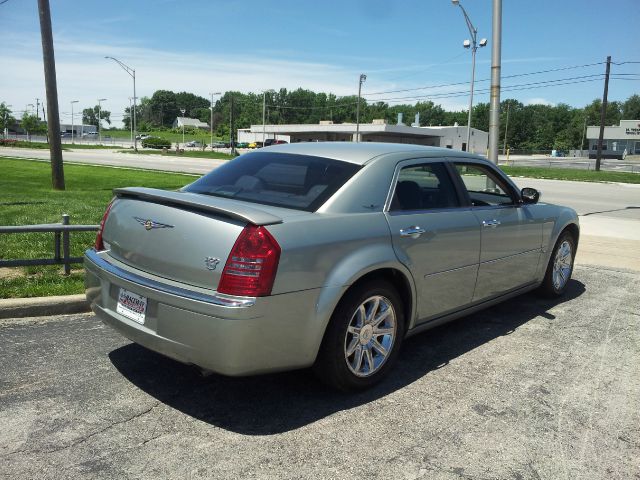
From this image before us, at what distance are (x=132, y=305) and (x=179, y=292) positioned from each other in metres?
0.46

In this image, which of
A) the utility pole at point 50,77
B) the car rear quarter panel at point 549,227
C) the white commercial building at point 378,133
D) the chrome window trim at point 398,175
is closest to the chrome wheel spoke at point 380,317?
the chrome window trim at point 398,175

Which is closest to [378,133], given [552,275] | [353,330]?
A: [552,275]

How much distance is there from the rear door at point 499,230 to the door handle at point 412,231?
86 cm

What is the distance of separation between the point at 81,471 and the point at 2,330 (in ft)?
7.96

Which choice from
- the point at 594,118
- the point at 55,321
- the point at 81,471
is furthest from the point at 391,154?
the point at 594,118

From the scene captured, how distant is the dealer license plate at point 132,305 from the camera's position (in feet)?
Result: 11.2

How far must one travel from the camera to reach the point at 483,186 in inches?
221

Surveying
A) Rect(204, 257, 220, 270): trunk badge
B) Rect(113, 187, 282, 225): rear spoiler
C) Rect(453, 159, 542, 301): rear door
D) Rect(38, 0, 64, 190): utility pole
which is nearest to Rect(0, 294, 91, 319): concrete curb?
Rect(113, 187, 282, 225): rear spoiler

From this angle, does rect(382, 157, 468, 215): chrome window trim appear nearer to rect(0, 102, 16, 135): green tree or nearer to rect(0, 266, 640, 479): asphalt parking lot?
rect(0, 266, 640, 479): asphalt parking lot

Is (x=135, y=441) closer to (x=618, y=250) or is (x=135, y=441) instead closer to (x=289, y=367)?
(x=289, y=367)

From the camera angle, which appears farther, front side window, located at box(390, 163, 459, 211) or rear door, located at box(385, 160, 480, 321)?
front side window, located at box(390, 163, 459, 211)

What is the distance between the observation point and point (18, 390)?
11.9ft

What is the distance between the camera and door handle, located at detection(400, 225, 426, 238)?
3895 millimetres

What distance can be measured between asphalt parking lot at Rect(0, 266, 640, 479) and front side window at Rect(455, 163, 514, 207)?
4.22 feet
